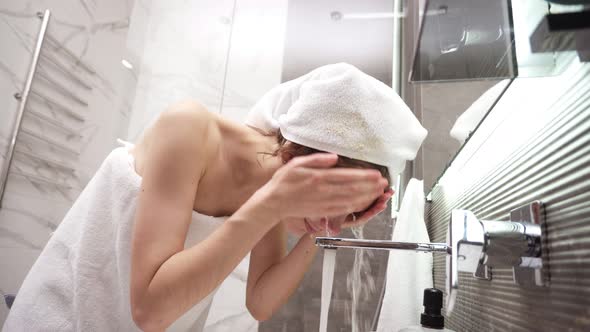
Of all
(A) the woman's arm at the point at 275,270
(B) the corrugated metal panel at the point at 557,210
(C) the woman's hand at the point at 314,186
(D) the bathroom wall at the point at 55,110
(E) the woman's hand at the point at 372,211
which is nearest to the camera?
(B) the corrugated metal panel at the point at 557,210

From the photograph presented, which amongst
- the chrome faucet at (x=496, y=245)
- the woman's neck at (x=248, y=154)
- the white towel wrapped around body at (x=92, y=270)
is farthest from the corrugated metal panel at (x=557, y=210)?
the white towel wrapped around body at (x=92, y=270)

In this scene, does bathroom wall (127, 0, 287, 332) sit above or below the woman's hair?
above

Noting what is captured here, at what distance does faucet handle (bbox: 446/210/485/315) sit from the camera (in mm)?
345

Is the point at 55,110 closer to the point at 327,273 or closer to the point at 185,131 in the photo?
the point at 185,131

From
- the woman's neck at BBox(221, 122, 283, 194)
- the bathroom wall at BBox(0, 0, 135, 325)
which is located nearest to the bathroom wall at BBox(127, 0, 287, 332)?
the bathroom wall at BBox(0, 0, 135, 325)

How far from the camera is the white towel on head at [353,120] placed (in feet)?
1.83

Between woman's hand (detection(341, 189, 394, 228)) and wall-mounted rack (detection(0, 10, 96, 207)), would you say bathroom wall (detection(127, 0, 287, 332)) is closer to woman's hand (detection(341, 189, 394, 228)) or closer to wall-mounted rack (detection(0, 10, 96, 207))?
wall-mounted rack (detection(0, 10, 96, 207))

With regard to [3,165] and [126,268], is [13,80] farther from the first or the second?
[126,268]

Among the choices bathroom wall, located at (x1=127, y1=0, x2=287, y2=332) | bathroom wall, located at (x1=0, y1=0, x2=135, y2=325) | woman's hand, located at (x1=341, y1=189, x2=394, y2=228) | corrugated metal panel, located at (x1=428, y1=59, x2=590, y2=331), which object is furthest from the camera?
bathroom wall, located at (x1=127, y1=0, x2=287, y2=332)

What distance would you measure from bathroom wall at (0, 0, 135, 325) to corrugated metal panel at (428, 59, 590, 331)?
1.43 meters

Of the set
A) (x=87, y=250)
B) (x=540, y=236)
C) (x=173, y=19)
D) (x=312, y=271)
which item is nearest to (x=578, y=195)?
(x=540, y=236)

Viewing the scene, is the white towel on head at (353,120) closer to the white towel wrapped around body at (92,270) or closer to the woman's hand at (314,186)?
the woman's hand at (314,186)

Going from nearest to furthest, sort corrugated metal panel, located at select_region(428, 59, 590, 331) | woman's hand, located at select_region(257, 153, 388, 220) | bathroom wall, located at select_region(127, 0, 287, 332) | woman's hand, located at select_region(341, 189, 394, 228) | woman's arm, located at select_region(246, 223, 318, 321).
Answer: corrugated metal panel, located at select_region(428, 59, 590, 331) → woman's hand, located at select_region(257, 153, 388, 220) → woman's hand, located at select_region(341, 189, 394, 228) → woman's arm, located at select_region(246, 223, 318, 321) → bathroom wall, located at select_region(127, 0, 287, 332)

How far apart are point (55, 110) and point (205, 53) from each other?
65 centimetres
